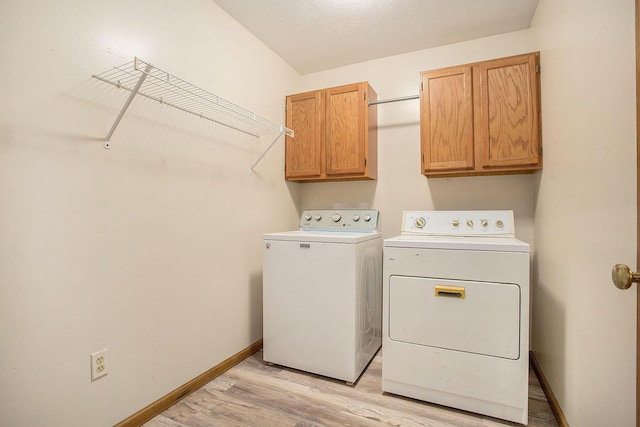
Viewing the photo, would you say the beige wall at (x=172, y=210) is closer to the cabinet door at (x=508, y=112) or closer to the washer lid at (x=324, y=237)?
the cabinet door at (x=508, y=112)

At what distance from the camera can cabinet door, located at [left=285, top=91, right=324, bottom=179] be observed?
2.54 m

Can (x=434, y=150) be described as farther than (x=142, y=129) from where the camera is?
Yes

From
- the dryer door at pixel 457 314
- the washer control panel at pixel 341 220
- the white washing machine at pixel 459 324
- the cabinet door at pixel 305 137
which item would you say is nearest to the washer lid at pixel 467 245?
the white washing machine at pixel 459 324

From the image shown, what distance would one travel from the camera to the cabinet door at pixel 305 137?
2.54 m

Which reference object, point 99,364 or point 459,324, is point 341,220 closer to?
point 459,324

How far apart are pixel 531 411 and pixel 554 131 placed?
146 centimetres

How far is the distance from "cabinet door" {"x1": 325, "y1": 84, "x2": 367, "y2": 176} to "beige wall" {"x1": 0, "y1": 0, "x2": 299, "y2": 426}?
27.2 inches

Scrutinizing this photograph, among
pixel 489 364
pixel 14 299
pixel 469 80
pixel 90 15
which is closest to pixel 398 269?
pixel 489 364

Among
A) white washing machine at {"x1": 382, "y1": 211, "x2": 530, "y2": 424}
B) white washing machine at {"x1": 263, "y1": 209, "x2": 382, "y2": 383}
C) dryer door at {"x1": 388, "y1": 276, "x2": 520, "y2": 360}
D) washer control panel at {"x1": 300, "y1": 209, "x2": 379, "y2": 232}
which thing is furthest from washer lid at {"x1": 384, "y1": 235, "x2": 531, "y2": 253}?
washer control panel at {"x1": 300, "y1": 209, "x2": 379, "y2": 232}

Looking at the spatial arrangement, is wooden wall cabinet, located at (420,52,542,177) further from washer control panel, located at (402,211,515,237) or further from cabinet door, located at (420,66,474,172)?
washer control panel, located at (402,211,515,237)

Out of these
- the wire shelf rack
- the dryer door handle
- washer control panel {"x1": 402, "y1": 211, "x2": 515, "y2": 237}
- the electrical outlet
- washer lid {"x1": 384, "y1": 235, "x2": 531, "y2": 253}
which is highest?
the wire shelf rack

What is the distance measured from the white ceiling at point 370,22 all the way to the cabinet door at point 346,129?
13.9 inches

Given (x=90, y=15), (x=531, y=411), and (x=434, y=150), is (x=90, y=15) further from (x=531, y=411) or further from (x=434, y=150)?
(x=531, y=411)

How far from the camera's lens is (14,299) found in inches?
43.1
